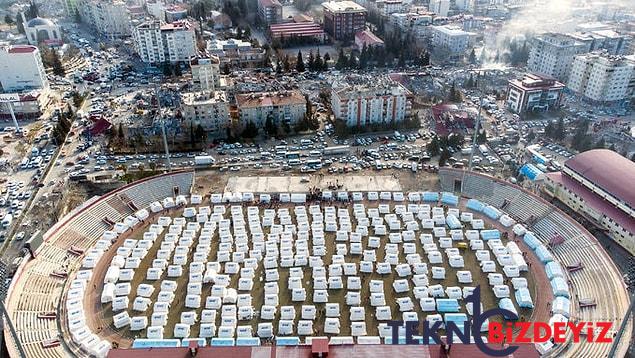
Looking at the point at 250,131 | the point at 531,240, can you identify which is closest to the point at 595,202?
the point at 531,240

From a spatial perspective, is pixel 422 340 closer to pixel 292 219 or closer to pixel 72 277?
pixel 292 219

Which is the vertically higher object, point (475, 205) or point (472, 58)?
point (472, 58)

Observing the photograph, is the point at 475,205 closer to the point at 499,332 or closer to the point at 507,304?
the point at 507,304

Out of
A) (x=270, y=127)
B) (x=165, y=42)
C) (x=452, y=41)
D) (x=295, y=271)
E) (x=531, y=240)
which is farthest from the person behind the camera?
(x=452, y=41)

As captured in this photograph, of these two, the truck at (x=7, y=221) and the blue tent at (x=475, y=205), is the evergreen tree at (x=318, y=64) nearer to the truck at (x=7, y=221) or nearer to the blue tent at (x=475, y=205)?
the blue tent at (x=475, y=205)

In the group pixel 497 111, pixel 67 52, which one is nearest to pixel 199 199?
pixel 497 111

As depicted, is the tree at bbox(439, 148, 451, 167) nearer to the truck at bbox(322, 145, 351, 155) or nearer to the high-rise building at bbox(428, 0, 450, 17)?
the truck at bbox(322, 145, 351, 155)

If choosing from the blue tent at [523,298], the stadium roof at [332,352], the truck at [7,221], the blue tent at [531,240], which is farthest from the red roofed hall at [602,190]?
the truck at [7,221]
